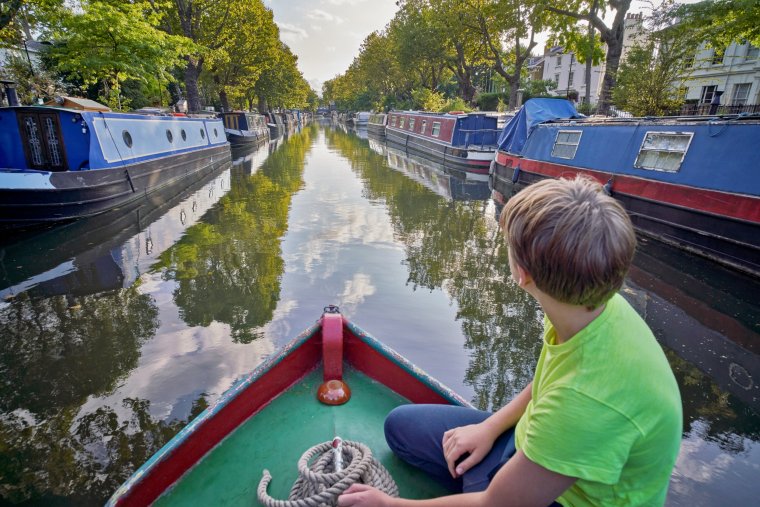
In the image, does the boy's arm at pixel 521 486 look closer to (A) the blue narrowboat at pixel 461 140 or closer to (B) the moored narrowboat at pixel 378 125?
(A) the blue narrowboat at pixel 461 140

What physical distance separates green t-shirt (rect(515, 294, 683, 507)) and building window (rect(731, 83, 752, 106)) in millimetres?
33091

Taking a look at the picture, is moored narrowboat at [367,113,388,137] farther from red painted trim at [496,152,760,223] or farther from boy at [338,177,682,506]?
boy at [338,177,682,506]

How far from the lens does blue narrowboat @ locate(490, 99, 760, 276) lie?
6.55 m

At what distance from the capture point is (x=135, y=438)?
322 centimetres

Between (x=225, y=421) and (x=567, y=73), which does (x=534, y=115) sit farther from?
(x=567, y=73)

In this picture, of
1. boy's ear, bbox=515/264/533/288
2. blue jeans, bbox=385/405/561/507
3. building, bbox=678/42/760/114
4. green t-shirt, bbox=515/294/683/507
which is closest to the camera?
green t-shirt, bbox=515/294/683/507

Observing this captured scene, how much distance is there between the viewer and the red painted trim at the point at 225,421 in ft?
6.73

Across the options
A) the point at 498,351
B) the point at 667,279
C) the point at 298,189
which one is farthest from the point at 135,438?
the point at 298,189

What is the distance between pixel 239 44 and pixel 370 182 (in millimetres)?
19648

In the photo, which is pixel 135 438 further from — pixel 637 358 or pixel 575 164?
pixel 575 164

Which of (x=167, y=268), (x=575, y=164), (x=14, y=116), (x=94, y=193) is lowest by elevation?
(x=167, y=268)

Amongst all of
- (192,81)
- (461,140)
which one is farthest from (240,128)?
(461,140)

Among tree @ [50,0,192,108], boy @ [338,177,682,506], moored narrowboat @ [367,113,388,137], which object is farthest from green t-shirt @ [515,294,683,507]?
moored narrowboat @ [367,113,388,137]

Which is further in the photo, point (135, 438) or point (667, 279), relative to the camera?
point (667, 279)
